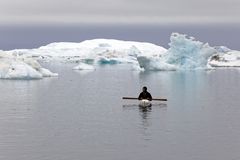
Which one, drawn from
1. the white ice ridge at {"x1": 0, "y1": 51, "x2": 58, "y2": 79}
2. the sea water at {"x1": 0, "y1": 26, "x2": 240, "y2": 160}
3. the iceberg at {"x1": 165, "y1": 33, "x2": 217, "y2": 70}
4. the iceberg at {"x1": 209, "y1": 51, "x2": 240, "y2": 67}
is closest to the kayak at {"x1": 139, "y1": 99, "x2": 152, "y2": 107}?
the sea water at {"x1": 0, "y1": 26, "x2": 240, "y2": 160}

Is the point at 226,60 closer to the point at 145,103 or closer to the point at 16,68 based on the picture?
the point at 16,68

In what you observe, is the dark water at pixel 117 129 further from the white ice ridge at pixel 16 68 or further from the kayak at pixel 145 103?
the white ice ridge at pixel 16 68

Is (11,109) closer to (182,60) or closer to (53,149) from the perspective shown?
(53,149)

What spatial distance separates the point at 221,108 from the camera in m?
32.9

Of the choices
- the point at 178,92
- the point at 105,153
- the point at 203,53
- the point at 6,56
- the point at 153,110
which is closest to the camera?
the point at 105,153

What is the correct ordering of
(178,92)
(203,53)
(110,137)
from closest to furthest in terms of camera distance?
(110,137) < (178,92) < (203,53)

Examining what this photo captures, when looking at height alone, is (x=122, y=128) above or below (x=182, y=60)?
below

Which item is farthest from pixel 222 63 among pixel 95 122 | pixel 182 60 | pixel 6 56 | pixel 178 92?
pixel 95 122

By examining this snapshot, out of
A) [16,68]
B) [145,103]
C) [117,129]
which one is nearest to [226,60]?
[16,68]

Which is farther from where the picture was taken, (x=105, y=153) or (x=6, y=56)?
(x=6, y=56)

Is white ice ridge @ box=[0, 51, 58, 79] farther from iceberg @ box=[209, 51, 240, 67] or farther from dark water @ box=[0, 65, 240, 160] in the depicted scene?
iceberg @ box=[209, 51, 240, 67]

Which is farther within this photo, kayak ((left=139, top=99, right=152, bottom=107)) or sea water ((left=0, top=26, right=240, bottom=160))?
kayak ((left=139, top=99, right=152, bottom=107))

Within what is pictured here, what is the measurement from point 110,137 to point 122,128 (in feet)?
8.42

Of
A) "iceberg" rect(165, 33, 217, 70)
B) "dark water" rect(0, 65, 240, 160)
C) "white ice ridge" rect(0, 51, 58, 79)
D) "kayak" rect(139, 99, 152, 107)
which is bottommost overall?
"dark water" rect(0, 65, 240, 160)
